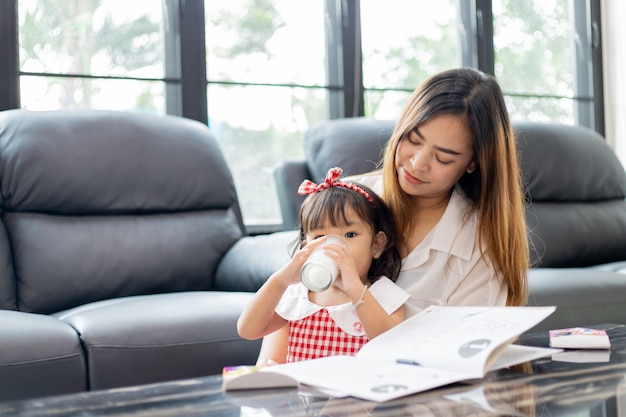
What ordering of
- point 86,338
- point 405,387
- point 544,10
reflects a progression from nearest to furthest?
1. point 405,387
2. point 86,338
3. point 544,10

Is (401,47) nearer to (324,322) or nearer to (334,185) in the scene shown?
(334,185)

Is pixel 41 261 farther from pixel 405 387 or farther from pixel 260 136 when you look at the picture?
pixel 405 387

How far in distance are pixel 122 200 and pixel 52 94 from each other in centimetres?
76

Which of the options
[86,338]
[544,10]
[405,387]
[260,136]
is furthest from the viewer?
[544,10]

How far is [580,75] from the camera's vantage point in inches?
155

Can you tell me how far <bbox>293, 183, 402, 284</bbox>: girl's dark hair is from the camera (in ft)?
4.53

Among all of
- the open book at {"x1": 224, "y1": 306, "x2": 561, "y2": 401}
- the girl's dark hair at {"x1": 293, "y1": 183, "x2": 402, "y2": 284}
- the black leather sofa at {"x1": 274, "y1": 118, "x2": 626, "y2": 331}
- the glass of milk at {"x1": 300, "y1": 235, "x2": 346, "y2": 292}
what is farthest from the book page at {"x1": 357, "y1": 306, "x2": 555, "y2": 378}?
the black leather sofa at {"x1": 274, "y1": 118, "x2": 626, "y2": 331}

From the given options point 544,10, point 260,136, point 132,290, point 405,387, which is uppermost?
point 544,10

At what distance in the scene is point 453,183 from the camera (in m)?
1.52

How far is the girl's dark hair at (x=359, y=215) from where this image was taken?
4.53ft

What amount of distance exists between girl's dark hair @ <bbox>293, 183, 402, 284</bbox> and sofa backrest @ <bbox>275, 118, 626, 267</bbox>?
0.96 meters

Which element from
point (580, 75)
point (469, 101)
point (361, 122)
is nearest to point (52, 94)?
point (361, 122)

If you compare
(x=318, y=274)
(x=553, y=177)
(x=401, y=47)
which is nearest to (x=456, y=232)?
(x=318, y=274)

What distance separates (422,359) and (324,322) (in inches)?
18.8
